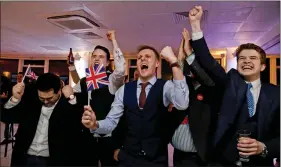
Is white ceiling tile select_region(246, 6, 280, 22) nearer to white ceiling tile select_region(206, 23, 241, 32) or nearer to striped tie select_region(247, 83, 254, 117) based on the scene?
white ceiling tile select_region(206, 23, 241, 32)

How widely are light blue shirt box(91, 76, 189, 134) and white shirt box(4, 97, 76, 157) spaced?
0.38 meters

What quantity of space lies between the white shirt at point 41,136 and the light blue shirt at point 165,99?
15.1 inches

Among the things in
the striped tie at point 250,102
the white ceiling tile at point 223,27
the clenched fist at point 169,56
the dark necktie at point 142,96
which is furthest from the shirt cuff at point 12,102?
the white ceiling tile at point 223,27

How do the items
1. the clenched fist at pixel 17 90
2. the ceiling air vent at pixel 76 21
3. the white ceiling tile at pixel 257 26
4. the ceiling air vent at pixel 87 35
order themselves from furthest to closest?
the ceiling air vent at pixel 87 35 → the white ceiling tile at pixel 257 26 → the ceiling air vent at pixel 76 21 → the clenched fist at pixel 17 90

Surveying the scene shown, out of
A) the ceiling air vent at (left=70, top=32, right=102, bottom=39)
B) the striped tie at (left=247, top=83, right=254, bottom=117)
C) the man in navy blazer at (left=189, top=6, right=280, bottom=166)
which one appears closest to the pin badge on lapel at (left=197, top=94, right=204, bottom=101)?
the man in navy blazer at (left=189, top=6, right=280, bottom=166)

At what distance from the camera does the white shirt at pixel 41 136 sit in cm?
155

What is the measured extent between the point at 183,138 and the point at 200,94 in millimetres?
301

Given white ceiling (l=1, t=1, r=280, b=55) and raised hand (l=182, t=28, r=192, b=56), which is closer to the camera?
raised hand (l=182, t=28, r=192, b=56)

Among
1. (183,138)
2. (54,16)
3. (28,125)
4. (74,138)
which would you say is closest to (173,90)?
(183,138)

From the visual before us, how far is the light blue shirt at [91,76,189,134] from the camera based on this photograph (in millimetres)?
1205

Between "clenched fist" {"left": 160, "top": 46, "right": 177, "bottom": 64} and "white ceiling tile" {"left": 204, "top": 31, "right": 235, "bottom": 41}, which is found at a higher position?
"white ceiling tile" {"left": 204, "top": 31, "right": 235, "bottom": 41}

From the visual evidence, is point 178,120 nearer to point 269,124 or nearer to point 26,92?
point 269,124

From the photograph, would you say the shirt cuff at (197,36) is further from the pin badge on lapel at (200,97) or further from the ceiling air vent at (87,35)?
the ceiling air vent at (87,35)

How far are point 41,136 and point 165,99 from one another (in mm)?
953
